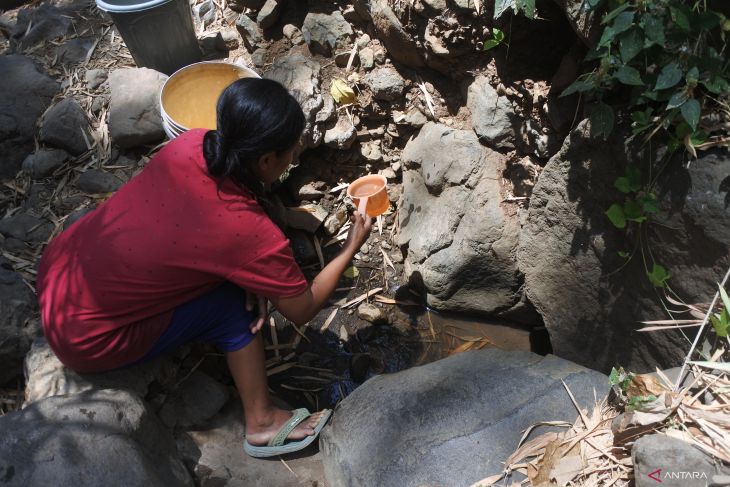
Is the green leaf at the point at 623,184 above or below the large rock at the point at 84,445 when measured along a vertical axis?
below

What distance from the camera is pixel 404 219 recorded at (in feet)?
12.3

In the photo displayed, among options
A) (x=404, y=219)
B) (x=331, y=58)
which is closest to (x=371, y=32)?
(x=331, y=58)

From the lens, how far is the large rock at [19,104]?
3795mm

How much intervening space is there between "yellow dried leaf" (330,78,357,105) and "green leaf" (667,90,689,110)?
2.09 metres

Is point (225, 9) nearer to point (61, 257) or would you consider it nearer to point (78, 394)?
point (61, 257)

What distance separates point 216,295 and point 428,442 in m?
1.01

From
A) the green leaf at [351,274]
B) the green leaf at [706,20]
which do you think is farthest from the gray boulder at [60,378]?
the green leaf at [706,20]

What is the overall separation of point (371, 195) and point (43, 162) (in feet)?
6.93

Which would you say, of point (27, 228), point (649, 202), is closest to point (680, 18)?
point (649, 202)

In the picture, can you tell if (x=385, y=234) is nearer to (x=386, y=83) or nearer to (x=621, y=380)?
(x=386, y=83)

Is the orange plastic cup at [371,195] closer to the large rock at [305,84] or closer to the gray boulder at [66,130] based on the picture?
the large rock at [305,84]

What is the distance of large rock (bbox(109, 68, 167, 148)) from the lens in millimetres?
3783

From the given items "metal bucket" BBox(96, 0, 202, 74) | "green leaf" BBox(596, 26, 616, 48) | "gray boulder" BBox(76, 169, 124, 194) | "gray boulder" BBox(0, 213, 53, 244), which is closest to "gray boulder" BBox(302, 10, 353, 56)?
"metal bucket" BBox(96, 0, 202, 74)

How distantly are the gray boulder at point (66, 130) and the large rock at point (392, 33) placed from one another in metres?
1.84
